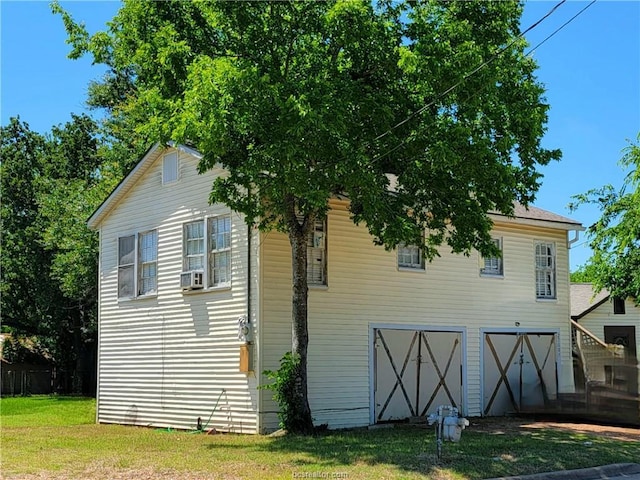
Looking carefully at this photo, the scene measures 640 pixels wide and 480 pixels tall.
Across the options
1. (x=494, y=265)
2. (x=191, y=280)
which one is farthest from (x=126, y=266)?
(x=494, y=265)

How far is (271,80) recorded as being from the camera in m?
13.4

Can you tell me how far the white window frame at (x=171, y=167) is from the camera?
742 inches

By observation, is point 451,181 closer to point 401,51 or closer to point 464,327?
point 401,51

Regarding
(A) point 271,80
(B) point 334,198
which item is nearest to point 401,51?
(A) point 271,80

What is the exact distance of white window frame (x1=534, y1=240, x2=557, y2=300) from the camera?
73.1 ft

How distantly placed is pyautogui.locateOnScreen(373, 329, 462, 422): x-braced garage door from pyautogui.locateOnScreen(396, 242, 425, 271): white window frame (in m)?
1.57

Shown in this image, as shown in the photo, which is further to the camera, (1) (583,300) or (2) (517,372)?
(1) (583,300)

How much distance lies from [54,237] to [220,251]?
602 inches

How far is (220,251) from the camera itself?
17484 millimetres

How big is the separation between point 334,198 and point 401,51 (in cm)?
520

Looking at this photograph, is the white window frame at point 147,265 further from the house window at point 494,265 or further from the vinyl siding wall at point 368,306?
the house window at point 494,265

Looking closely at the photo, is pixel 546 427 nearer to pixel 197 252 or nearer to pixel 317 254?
pixel 317 254

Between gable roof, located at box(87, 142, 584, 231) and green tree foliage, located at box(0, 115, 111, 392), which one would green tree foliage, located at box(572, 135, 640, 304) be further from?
green tree foliage, located at box(0, 115, 111, 392)

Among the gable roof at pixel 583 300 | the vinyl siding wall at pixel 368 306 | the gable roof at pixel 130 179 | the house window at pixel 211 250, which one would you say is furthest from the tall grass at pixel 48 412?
the gable roof at pixel 583 300
